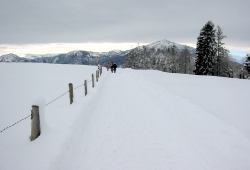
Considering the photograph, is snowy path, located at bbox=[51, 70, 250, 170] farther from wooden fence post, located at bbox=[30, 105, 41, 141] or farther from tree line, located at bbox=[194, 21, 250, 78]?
tree line, located at bbox=[194, 21, 250, 78]

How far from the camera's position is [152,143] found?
7871 mm

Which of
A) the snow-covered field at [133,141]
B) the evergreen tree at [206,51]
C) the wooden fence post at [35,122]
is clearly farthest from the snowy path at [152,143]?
the evergreen tree at [206,51]

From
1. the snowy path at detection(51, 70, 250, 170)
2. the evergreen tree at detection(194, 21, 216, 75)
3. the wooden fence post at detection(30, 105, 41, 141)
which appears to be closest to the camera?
the snowy path at detection(51, 70, 250, 170)

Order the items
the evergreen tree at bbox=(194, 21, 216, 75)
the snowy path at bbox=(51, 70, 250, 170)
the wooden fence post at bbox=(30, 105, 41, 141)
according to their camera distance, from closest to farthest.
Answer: the snowy path at bbox=(51, 70, 250, 170) < the wooden fence post at bbox=(30, 105, 41, 141) < the evergreen tree at bbox=(194, 21, 216, 75)

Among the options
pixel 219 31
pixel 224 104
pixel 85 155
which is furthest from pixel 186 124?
pixel 219 31

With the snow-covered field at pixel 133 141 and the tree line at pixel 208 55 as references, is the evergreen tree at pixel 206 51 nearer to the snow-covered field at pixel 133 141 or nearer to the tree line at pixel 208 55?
the tree line at pixel 208 55

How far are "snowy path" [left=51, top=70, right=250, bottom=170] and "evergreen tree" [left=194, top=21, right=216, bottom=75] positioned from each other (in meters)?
46.9

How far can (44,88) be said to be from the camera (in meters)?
29.4

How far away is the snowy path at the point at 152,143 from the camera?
259 inches

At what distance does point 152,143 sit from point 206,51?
5318 centimetres

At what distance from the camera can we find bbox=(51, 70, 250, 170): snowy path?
657cm

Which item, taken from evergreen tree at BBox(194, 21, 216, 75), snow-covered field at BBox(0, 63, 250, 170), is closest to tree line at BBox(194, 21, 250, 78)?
evergreen tree at BBox(194, 21, 216, 75)

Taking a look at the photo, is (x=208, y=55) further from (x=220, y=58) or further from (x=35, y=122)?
(x=35, y=122)

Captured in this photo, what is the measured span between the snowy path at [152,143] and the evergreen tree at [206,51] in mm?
46899
